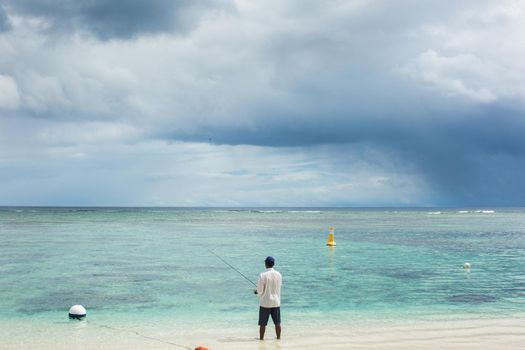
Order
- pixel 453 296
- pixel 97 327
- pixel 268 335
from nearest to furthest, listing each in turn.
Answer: pixel 268 335
pixel 97 327
pixel 453 296

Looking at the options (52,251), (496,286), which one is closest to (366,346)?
(496,286)

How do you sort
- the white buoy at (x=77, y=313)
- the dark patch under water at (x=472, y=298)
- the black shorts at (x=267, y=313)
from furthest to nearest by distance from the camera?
the dark patch under water at (x=472, y=298) → the white buoy at (x=77, y=313) → the black shorts at (x=267, y=313)

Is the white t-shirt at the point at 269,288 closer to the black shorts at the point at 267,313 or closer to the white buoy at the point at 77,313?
the black shorts at the point at 267,313

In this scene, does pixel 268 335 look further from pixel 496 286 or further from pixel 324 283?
pixel 496 286

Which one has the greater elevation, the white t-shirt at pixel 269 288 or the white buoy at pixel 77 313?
the white t-shirt at pixel 269 288

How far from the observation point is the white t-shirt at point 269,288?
1127cm

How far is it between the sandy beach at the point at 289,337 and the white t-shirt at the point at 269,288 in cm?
97

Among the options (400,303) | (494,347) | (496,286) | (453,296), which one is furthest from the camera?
(496,286)

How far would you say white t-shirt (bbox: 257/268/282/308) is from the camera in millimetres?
11266

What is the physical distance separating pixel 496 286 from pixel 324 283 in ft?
21.2

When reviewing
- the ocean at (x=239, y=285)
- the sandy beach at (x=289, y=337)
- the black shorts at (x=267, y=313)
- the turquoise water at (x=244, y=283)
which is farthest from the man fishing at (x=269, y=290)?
the turquoise water at (x=244, y=283)

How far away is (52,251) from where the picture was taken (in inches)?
1273

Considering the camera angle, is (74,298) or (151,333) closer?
(151,333)

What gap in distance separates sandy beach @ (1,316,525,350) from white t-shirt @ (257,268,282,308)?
3.17ft
